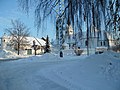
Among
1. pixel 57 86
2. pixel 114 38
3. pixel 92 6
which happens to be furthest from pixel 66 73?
pixel 92 6

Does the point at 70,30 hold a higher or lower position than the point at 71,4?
lower

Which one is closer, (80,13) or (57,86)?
(80,13)

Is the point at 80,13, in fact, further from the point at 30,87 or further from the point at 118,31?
the point at 30,87

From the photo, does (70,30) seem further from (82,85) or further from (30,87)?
(30,87)

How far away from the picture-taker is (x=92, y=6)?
4145mm

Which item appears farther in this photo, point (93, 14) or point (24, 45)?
point (24, 45)

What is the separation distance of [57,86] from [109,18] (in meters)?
2.67

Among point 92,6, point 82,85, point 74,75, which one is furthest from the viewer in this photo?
point 74,75

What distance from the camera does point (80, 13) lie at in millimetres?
4148

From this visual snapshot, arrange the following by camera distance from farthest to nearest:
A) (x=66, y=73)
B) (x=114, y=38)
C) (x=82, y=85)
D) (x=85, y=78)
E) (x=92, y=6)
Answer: (x=66, y=73), (x=85, y=78), (x=82, y=85), (x=114, y=38), (x=92, y=6)

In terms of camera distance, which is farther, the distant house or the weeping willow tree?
the distant house

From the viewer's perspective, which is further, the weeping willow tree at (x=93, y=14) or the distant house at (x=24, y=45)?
the distant house at (x=24, y=45)

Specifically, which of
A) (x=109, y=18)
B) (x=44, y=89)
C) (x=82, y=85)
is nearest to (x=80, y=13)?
(x=109, y=18)

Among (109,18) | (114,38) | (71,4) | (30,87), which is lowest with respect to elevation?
(30,87)
